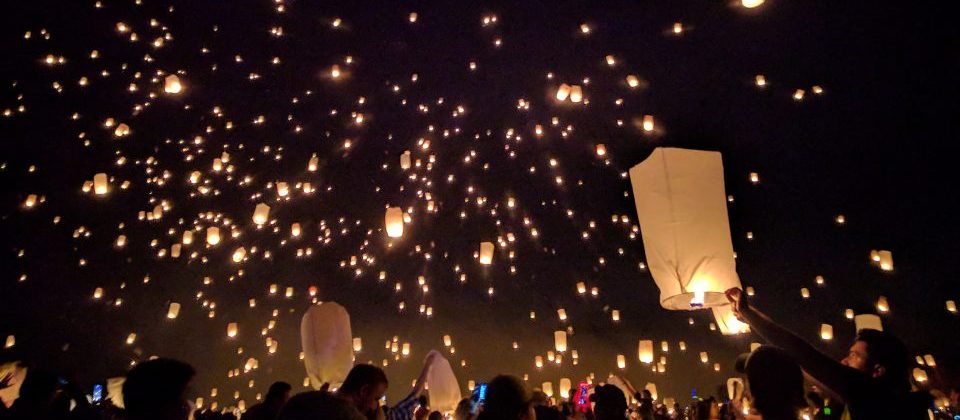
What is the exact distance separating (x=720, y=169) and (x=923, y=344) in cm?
1916

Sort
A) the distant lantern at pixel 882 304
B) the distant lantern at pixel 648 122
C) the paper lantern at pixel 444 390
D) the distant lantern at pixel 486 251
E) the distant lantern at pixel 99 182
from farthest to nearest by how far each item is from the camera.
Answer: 1. the distant lantern at pixel 882 304
2. the distant lantern at pixel 486 251
3. the distant lantern at pixel 99 182
4. the distant lantern at pixel 648 122
5. the paper lantern at pixel 444 390

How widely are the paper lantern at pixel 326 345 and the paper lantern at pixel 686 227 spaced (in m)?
3.19

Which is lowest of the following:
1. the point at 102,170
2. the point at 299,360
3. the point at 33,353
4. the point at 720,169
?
the point at 299,360

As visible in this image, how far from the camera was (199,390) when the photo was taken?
17547 millimetres

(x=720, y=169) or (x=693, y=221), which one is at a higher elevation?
(x=720, y=169)

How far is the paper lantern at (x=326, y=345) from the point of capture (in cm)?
522

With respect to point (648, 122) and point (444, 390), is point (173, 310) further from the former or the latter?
point (648, 122)

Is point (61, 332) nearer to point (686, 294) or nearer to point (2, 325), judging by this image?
point (2, 325)

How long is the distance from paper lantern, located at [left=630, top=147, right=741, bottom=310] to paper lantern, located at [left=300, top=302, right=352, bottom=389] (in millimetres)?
3195

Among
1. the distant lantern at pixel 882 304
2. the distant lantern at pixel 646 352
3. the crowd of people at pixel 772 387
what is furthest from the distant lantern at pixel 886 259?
the crowd of people at pixel 772 387

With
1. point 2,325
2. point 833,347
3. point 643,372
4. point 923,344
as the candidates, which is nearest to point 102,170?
point 2,325

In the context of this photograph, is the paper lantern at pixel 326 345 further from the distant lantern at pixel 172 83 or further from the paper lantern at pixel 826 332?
the paper lantern at pixel 826 332

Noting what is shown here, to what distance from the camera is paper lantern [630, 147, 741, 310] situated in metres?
3.13

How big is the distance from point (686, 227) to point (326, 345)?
3585 mm
